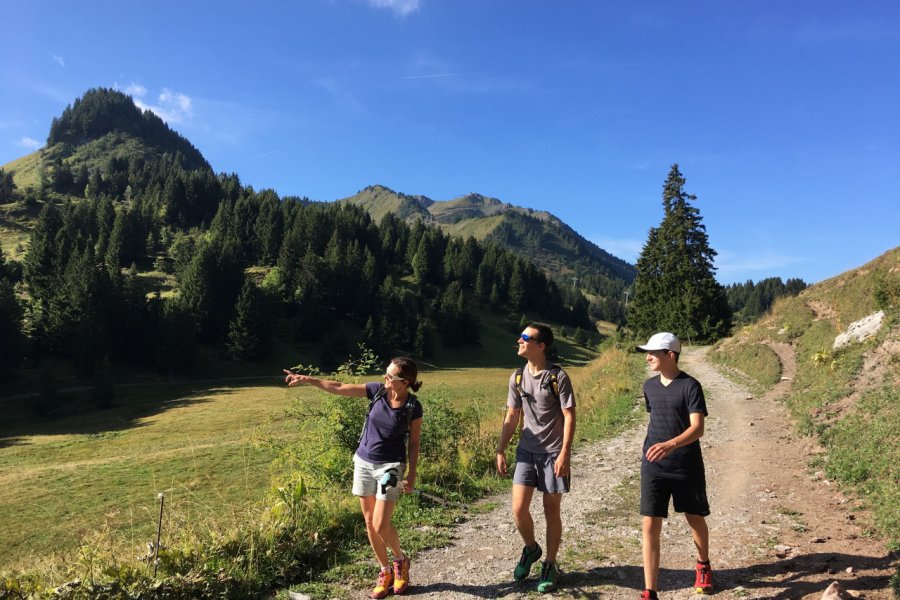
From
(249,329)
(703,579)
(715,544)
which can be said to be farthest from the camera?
(249,329)

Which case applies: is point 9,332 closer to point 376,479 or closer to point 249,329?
point 249,329

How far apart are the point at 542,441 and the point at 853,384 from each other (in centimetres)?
1156

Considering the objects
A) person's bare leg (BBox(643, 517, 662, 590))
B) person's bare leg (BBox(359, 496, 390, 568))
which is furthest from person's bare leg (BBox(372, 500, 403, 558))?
person's bare leg (BBox(643, 517, 662, 590))

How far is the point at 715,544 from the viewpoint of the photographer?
6.11 meters

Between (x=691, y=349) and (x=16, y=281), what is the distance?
103975 mm

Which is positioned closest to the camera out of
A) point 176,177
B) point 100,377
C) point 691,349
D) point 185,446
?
point 185,446

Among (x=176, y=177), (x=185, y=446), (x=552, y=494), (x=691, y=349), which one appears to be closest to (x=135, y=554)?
(x=552, y=494)

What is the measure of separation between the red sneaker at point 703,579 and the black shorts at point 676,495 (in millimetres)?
667

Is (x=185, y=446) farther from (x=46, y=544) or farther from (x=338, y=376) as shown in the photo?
(x=338, y=376)

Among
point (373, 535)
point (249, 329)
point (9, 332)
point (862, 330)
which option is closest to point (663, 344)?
point (373, 535)

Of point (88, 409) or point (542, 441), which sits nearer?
point (542, 441)

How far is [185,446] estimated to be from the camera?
2983 centimetres

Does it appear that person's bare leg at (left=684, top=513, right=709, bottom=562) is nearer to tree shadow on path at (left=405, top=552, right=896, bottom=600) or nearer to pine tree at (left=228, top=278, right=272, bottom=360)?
tree shadow on path at (left=405, top=552, right=896, bottom=600)

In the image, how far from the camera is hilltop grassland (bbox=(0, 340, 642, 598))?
5332 mm
